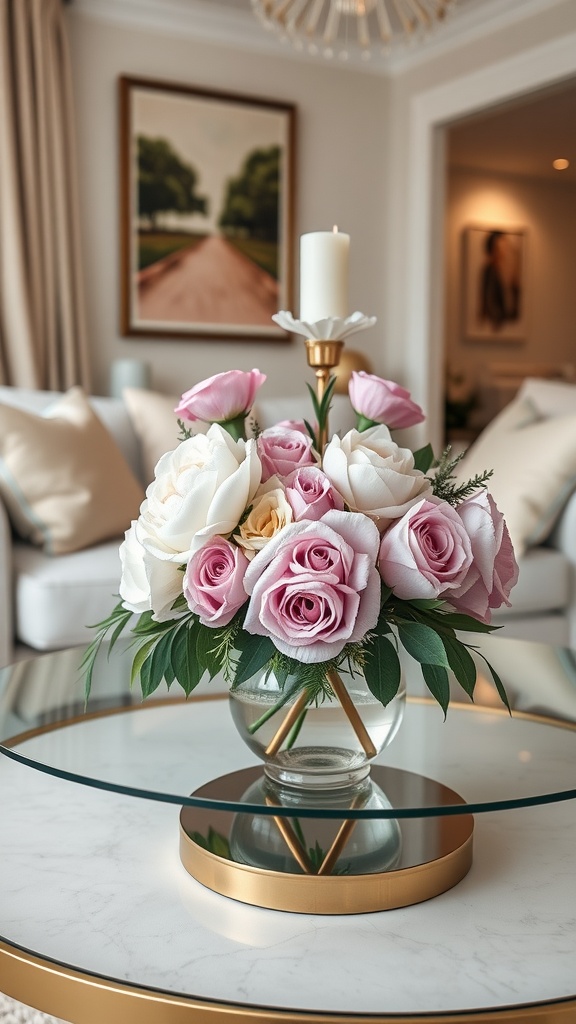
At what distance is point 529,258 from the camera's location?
7879 mm

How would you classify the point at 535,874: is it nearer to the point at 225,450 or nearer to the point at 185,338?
the point at 225,450

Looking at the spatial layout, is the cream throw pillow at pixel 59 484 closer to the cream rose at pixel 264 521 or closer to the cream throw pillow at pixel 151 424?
the cream throw pillow at pixel 151 424

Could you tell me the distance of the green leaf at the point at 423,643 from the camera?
3.06 ft

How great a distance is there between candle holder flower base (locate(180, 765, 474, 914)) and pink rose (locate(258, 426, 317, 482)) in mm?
331

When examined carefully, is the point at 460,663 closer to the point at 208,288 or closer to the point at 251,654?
the point at 251,654

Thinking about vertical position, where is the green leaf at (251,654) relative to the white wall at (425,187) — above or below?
below

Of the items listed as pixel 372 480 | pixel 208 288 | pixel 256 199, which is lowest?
pixel 372 480

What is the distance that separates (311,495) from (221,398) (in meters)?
0.18

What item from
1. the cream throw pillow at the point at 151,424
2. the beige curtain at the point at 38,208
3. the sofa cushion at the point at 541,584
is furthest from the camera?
the beige curtain at the point at 38,208

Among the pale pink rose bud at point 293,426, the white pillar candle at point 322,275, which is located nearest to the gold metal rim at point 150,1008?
the pale pink rose bud at point 293,426

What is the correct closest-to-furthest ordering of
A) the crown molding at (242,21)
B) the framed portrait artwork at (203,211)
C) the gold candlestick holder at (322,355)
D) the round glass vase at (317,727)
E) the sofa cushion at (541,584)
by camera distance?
the round glass vase at (317,727)
the gold candlestick holder at (322,355)
the sofa cushion at (541,584)
the crown molding at (242,21)
the framed portrait artwork at (203,211)

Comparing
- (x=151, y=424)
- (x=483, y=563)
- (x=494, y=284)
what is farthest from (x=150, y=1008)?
(x=494, y=284)

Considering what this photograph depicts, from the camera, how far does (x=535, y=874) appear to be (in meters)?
1.07

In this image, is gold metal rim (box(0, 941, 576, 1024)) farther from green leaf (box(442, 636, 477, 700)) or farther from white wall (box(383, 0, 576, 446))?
white wall (box(383, 0, 576, 446))
